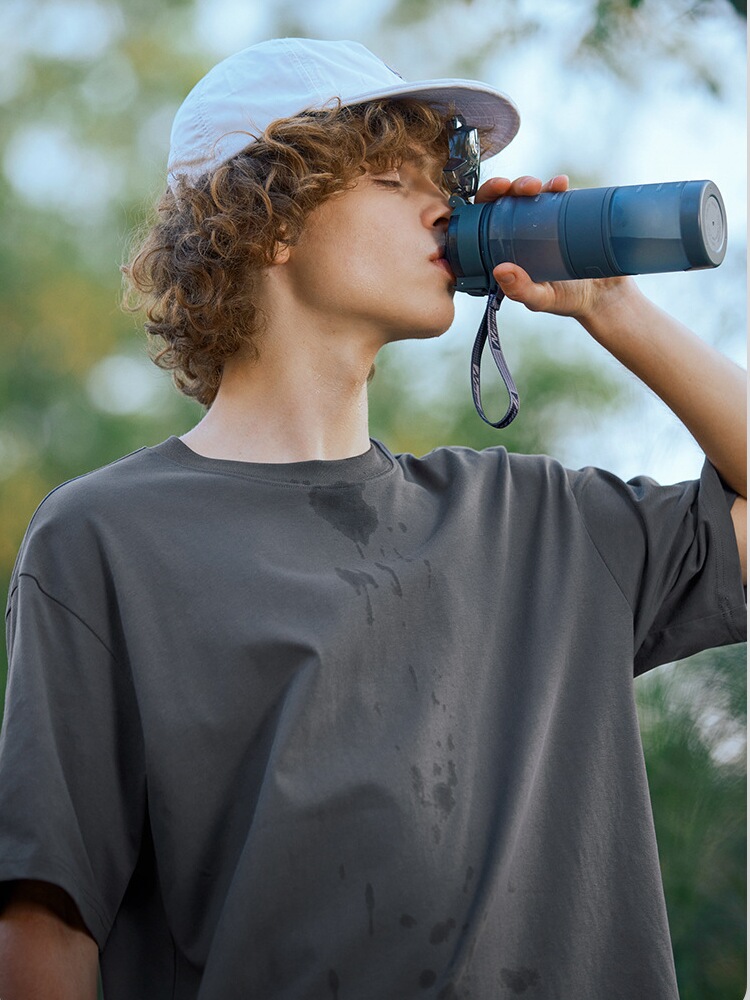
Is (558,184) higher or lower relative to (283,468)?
higher

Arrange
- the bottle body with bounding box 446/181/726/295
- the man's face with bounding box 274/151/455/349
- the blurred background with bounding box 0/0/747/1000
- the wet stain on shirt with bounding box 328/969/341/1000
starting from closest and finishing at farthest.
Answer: the wet stain on shirt with bounding box 328/969/341/1000 → the bottle body with bounding box 446/181/726/295 → the man's face with bounding box 274/151/455/349 → the blurred background with bounding box 0/0/747/1000

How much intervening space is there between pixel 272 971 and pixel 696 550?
0.59 metres

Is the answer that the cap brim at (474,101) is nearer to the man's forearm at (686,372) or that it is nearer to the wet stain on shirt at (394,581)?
the man's forearm at (686,372)

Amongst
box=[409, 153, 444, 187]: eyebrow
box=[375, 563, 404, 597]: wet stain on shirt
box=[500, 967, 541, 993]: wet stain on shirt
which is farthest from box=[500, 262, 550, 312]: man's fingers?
box=[500, 967, 541, 993]: wet stain on shirt

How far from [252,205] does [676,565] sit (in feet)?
1.97

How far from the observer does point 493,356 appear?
1.15 m

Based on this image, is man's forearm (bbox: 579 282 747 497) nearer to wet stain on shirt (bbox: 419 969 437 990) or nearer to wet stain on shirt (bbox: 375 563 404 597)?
wet stain on shirt (bbox: 375 563 404 597)

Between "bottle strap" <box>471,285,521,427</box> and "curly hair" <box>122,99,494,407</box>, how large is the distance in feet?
0.62

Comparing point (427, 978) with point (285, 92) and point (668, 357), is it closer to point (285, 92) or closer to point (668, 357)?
point (668, 357)

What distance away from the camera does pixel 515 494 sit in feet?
3.94

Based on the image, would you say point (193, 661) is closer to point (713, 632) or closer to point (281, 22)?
point (713, 632)

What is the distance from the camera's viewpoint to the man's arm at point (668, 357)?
1.13 meters

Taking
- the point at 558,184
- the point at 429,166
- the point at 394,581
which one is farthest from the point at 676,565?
the point at 429,166

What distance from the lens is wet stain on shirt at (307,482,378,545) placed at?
109 centimetres
